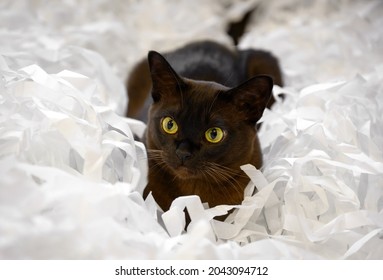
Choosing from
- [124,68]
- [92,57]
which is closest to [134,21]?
[124,68]

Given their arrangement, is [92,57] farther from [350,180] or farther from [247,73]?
[350,180]

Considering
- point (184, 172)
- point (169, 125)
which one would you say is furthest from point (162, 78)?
point (184, 172)

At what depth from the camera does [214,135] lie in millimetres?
977

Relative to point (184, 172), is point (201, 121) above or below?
above

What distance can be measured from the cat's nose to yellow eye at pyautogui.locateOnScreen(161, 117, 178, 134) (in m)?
0.05

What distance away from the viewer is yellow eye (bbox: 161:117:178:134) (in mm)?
979

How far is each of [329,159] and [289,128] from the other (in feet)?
0.67

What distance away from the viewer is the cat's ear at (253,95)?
0.96m

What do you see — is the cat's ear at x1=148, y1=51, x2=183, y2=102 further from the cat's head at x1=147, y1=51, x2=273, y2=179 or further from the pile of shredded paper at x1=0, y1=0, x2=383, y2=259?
the pile of shredded paper at x1=0, y1=0, x2=383, y2=259

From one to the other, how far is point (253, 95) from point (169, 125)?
20cm

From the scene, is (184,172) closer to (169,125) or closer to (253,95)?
(169,125)

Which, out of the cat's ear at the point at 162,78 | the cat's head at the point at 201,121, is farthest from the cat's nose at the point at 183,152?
the cat's ear at the point at 162,78

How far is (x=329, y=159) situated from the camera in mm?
996

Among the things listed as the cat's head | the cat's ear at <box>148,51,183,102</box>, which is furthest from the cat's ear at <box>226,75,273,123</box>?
the cat's ear at <box>148,51,183,102</box>
